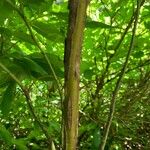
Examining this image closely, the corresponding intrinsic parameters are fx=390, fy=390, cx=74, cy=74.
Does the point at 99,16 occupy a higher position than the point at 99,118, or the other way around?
the point at 99,16

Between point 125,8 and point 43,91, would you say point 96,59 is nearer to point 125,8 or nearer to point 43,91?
point 125,8

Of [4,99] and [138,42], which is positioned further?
[138,42]

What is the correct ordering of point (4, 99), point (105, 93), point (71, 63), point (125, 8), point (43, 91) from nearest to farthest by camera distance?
point (71, 63), point (4, 99), point (125, 8), point (105, 93), point (43, 91)

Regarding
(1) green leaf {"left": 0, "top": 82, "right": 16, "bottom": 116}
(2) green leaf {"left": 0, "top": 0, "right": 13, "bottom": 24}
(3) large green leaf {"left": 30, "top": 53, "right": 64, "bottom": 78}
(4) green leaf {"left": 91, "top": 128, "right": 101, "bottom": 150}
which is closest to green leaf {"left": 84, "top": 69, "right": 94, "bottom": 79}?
(4) green leaf {"left": 91, "top": 128, "right": 101, "bottom": 150}

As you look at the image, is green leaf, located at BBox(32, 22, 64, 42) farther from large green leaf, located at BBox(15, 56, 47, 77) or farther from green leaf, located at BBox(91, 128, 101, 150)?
green leaf, located at BBox(91, 128, 101, 150)

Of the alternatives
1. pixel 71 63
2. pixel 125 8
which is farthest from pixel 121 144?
pixel 71 63

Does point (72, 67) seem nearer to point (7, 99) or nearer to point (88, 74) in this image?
point (7, 99)

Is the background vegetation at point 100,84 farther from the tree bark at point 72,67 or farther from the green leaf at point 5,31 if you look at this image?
the tree bark at point 72,67

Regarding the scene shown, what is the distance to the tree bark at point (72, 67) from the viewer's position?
71cm

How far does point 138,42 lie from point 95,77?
29 centimetres

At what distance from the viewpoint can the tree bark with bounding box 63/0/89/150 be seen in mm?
710

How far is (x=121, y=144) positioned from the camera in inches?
82.0

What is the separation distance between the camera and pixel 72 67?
718 millimetres

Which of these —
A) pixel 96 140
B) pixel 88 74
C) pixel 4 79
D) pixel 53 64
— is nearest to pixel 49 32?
pixel 53 64
